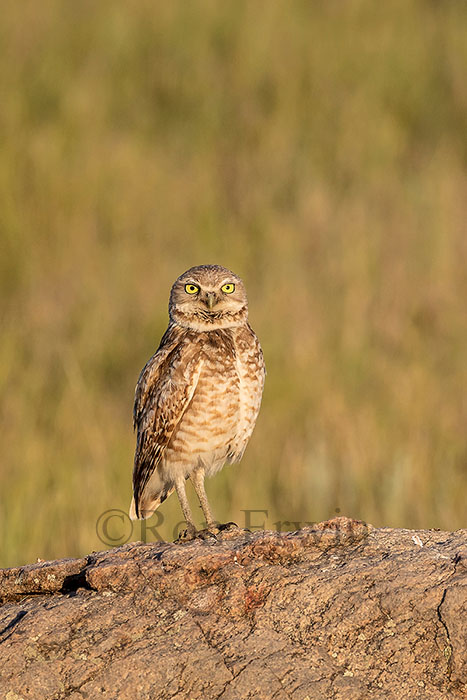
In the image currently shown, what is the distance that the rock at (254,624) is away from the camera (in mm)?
2896

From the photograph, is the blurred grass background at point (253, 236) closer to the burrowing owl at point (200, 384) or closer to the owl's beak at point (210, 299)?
the burrowing owl at point (200, 384)

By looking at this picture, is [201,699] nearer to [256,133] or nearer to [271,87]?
[256,133]

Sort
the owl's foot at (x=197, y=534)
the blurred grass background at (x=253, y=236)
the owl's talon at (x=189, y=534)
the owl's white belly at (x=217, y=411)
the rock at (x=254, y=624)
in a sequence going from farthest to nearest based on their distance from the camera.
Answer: the blurred grass background at (x=253, y=236)
the owl's white belly at (x=217, y=411)
the owl's talon at (x=189, y=534)
the owl's foot at (x=197, y=534)
the rock at (x=254, y=624)

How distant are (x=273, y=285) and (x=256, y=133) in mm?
3649

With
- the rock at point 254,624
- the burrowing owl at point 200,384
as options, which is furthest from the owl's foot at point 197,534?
the rock at point 254,624

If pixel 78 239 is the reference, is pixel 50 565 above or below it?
below

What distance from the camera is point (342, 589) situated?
313cm

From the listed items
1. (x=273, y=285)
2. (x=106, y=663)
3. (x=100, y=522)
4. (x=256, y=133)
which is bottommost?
(x=100, y=522)

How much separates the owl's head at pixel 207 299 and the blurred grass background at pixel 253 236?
7.58 ft

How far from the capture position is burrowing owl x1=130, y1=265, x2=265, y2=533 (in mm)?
4523

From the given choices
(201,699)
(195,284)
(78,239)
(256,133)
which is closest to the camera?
(201,699)

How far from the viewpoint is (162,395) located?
4.59 m

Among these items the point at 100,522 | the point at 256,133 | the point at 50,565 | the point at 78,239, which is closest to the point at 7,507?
the point at 100,522

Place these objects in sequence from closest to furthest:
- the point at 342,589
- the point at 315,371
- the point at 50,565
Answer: the point at 342,589 → the point at 50,565 → the point at 315,371
